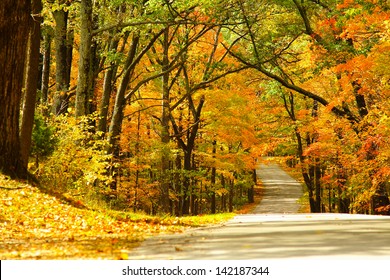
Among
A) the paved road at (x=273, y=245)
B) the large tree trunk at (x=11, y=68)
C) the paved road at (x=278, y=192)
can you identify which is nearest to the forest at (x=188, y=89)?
the large tree trunk at (x=11, y=68)

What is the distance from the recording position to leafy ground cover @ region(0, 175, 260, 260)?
23.8 ft

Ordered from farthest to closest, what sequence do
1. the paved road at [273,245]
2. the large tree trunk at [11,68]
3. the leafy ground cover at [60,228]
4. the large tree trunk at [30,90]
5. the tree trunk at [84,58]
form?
the tree trunk at [84,58]
the large tree trunk at [30,90]
the large tree trunk at [11,68]
the leafy ground cover at [60,228]
the paved road at [273,245]

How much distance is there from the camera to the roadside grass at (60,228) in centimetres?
726

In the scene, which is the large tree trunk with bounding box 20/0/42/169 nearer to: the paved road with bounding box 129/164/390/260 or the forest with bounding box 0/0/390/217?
the forest with bounding box 0/0/390/217

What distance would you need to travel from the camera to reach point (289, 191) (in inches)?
1986

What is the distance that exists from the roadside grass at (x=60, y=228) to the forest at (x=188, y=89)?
844 mm

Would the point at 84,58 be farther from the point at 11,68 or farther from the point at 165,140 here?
the point at 165,140

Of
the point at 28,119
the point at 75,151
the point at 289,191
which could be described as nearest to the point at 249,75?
the point at 75,151

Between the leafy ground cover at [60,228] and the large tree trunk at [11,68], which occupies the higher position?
the large tree trunk at [11,68]

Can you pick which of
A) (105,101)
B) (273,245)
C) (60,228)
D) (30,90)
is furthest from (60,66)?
(273,245)

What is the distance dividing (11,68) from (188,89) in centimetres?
1403

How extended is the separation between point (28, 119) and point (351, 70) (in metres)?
11.5

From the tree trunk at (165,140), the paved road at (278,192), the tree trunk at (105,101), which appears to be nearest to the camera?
the tree trunk at (105,101)

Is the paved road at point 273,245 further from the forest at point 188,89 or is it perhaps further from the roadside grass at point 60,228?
the forest at point 188,89
